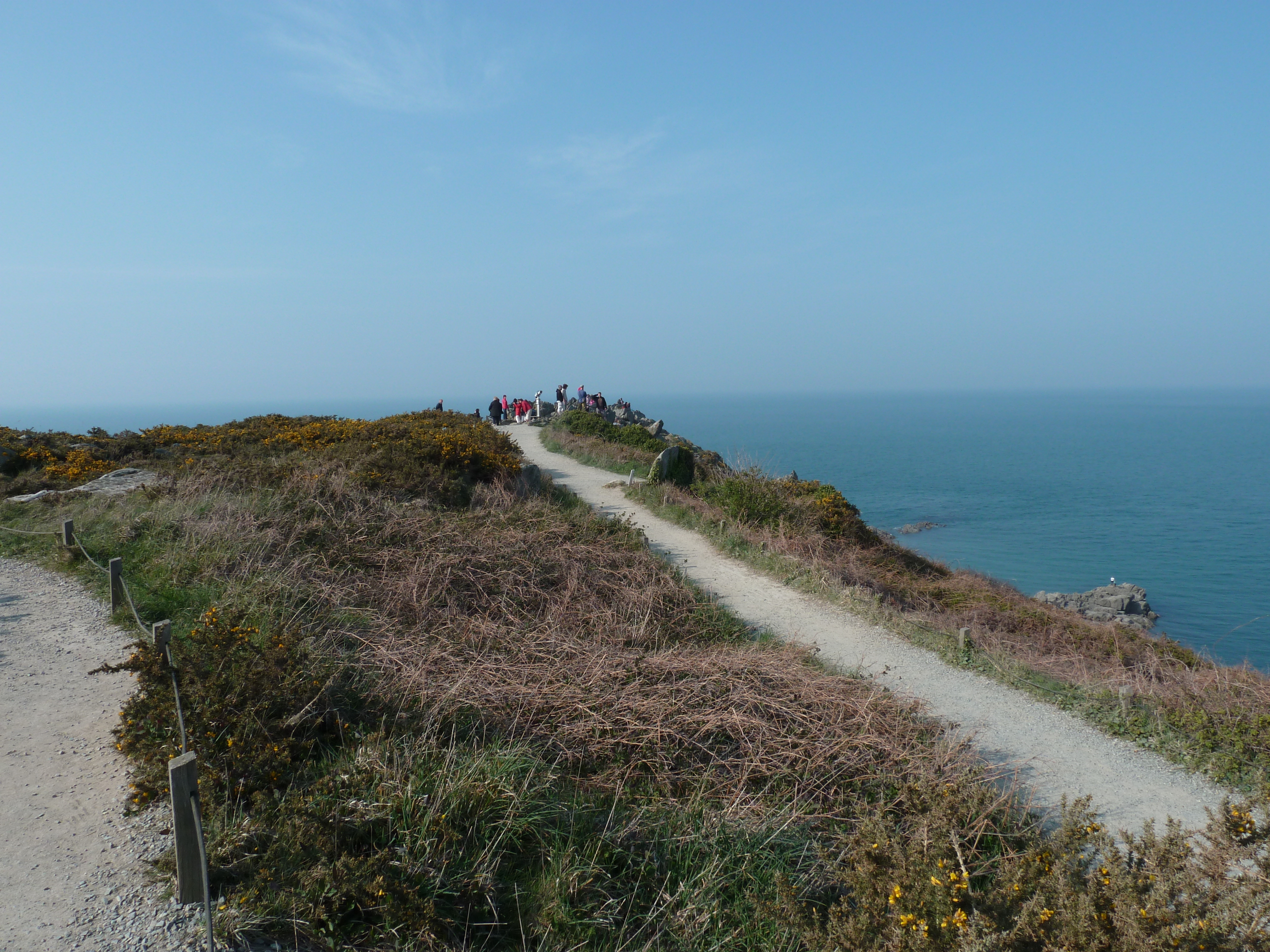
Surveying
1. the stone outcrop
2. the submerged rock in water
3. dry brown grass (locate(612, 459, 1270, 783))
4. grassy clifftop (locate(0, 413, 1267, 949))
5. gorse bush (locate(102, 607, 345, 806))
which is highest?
the stone outcrop

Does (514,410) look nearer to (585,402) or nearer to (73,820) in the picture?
(585,402)

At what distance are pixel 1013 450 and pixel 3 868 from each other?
102228mm

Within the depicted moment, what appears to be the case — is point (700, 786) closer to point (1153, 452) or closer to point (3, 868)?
point (3, 868)

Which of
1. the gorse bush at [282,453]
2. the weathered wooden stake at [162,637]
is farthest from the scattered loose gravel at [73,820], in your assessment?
the gorse bush at [282,453]

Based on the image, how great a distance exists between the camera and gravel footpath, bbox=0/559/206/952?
3578mm

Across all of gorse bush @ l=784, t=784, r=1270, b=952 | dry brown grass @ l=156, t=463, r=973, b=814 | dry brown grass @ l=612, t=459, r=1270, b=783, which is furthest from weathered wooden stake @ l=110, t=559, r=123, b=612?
dry brown grass @ l=612, t=459, r=1270, b=783

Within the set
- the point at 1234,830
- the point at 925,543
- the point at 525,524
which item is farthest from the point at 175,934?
the point at 925,543

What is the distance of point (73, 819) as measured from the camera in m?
4.52

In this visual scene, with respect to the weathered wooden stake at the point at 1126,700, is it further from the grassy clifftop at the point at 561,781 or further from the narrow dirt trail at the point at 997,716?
the grassy clifftop at the point at 561,781

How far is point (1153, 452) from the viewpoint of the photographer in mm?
87625

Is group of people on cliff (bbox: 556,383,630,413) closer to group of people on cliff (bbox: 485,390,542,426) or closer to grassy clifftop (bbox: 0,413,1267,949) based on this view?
group of people on cliff (bbox: 485,390,542,426)

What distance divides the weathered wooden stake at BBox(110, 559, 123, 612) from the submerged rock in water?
73.2 ft

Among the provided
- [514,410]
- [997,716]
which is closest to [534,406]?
[514,410]

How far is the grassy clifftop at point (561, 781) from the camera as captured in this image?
370cm
